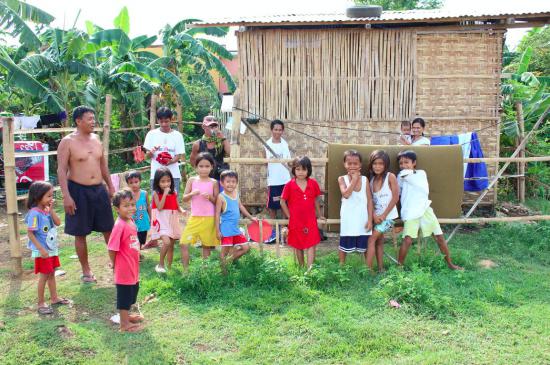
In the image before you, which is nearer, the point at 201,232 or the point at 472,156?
the point at 201,232

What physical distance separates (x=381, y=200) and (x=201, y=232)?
74.1 inches

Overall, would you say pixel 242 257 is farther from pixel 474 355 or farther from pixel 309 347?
pixel 474 355

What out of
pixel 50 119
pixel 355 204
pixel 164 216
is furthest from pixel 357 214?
pixel 50 119

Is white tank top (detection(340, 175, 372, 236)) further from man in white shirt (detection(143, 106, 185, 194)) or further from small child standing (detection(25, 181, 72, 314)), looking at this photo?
small child standing (detection(25, 181, 72, 314))

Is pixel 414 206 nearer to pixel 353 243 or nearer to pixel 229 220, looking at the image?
pixel 353 243

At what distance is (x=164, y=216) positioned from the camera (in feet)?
17.4

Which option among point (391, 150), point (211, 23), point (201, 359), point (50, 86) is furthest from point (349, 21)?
point (50, 86)

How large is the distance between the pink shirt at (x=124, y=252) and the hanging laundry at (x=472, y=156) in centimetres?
483

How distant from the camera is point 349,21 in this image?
684 cm

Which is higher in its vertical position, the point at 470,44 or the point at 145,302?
the point at 470,44

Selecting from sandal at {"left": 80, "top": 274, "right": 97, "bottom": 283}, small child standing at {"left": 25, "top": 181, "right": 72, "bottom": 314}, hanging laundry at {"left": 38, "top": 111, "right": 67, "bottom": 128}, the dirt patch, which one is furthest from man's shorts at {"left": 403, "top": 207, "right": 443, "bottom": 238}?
hanging laundry at {"left": 38, "top": 111, "right": 67, "bottom": 128}

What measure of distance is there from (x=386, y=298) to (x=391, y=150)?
1.77 metres

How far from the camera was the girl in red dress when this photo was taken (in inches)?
197

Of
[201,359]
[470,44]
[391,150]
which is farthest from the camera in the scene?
[470,44]
